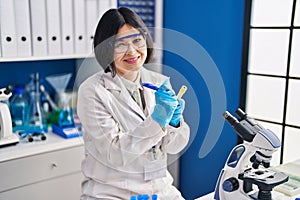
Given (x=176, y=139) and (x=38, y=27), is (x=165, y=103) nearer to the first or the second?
(x=176, y=139)

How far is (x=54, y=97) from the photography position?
7.91 feet

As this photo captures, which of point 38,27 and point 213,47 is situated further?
point 213,47

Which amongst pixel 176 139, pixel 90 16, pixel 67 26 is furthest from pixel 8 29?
pixel 176 139

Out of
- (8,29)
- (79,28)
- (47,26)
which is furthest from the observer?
(79,28)

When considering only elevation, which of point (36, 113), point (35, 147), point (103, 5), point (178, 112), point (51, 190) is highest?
point (103, 5)

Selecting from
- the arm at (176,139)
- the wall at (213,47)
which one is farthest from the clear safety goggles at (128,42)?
the wall at (213,47)

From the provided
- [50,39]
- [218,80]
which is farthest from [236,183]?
[50,39]

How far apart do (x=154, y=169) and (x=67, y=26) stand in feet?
3.55

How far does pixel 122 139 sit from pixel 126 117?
0.28 feet

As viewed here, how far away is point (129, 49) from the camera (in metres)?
1.16

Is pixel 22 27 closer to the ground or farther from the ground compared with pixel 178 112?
farther from the ground

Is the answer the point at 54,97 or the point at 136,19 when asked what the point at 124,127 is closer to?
the point at 136,19

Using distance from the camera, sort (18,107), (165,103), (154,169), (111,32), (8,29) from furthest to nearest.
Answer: (18,107) < (8,29) < (154,169) < (111,32) < (165,103)

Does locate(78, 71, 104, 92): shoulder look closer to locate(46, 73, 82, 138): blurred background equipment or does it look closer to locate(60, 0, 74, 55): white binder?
locate(46, 73, 82, 138): blurred background equipment
